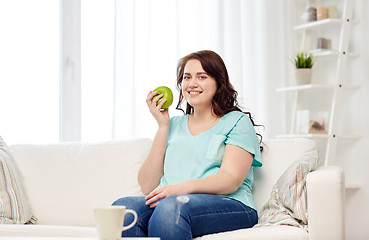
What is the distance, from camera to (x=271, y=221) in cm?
193

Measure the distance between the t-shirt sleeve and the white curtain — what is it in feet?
4.69

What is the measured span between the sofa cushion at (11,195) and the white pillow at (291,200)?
102cm

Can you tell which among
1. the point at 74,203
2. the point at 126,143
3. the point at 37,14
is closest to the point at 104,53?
the point at 37,14

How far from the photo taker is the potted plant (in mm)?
3486

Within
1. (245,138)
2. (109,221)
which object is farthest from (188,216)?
(109,221)

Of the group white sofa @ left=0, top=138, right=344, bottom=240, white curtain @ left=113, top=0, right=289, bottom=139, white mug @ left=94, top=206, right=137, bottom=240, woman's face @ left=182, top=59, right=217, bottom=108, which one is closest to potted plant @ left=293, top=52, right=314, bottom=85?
white curtain @ left=113, top=0, right=289, bottom=139

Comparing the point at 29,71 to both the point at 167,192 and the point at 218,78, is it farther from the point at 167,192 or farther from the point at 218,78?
the point at 167,192

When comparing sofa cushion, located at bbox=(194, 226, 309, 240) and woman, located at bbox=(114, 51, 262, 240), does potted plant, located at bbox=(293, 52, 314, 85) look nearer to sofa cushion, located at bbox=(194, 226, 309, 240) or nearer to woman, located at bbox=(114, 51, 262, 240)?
woman, located at bbox=(114, 51, 262, 240)

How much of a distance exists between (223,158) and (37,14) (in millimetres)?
1960

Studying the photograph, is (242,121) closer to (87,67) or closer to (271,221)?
(271,221)

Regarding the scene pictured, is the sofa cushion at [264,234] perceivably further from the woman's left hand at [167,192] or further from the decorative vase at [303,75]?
the decorative vase at [303,75]

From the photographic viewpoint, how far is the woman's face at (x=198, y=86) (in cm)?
217

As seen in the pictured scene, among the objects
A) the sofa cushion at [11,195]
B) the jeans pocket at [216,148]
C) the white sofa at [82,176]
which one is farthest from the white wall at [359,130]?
the sofa cushion at [11,195]

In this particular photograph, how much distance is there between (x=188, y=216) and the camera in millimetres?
1733
